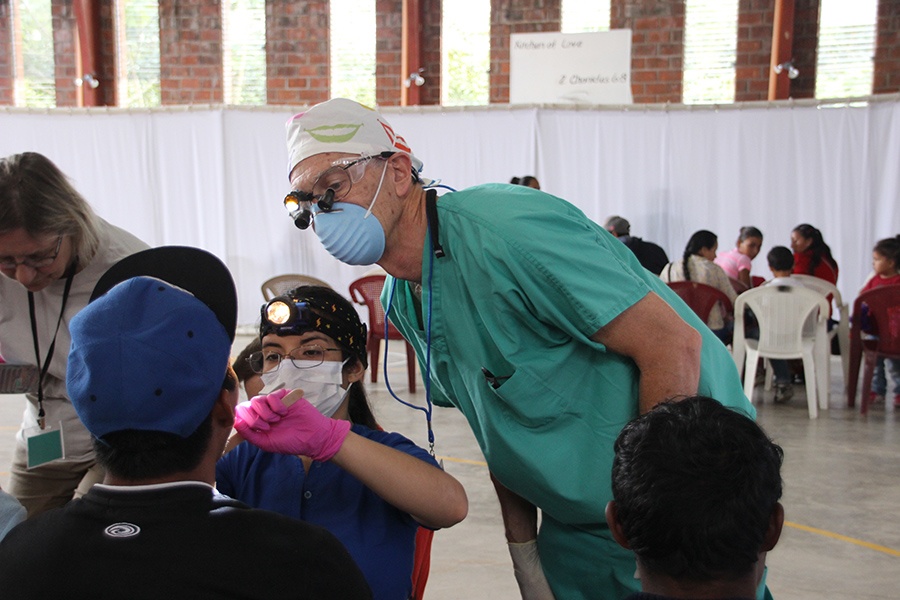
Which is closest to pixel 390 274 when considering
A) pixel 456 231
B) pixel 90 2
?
pixel 456 231

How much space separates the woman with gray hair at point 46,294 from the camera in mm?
1874

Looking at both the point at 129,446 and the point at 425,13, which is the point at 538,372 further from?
the point at 425,13

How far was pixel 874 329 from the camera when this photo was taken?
19.0 ft

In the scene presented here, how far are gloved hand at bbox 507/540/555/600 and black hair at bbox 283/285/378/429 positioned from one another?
0.43 metres

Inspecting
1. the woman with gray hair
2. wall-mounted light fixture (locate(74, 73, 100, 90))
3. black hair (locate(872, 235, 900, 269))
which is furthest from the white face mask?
wall-mounted light fixture (locate(74, 73, 100, 90))

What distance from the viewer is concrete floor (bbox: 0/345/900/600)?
3.19 m

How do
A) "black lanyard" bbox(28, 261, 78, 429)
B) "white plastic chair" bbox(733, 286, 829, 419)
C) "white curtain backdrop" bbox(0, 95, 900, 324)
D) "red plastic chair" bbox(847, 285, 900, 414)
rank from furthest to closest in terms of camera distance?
"white curtain backdrop" bbox(0, 95, 900, 324) < "white plastic chair" bbox(733, 286, 829, 419) < "red plastic chair" bbox(847, 285, 900, 414) < "black lanyard" bbox(28, 261, 78, 429)

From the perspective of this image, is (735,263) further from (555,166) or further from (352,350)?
(352,350)

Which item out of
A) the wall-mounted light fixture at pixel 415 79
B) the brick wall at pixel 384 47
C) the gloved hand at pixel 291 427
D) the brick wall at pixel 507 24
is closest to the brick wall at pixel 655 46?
the brick wall at pixel 384 47

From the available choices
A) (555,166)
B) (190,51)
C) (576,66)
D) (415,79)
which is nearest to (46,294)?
(555,166)

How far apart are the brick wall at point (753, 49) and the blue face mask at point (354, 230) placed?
8.79m

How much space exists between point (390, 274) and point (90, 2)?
33.3ft

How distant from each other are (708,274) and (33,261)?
5.13m

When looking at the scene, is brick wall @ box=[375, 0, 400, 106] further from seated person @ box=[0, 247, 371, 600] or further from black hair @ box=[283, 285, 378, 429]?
seated person @ box=[0, 247, 371, 600]
